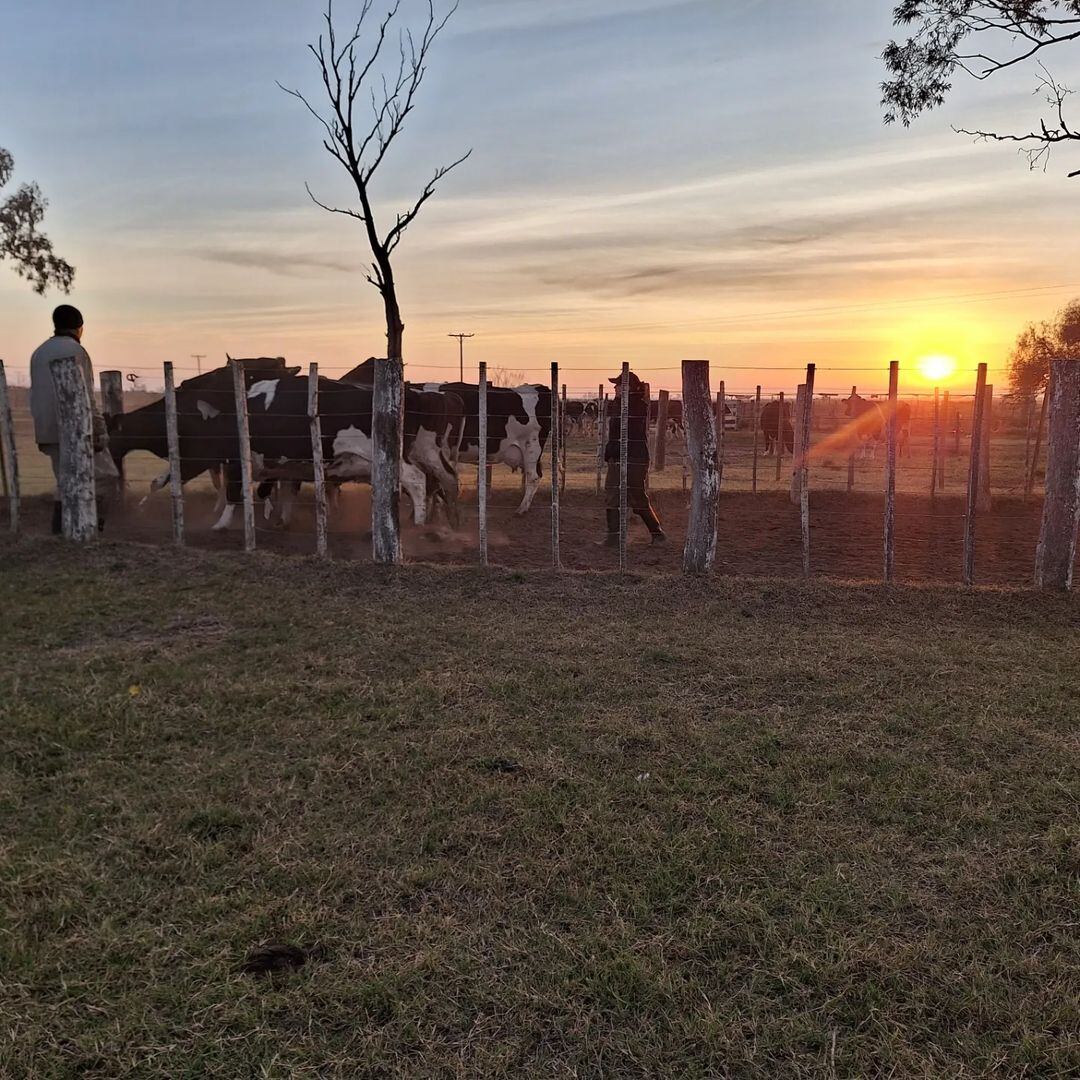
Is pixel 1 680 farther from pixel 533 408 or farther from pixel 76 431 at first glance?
pixel 533 408

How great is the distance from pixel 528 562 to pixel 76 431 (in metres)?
4.78

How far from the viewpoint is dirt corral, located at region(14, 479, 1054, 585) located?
8.37 metres

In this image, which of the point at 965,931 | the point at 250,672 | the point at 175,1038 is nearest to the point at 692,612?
the point at 250,672

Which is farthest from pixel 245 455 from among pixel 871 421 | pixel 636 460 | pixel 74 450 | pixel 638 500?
pixel 871 421

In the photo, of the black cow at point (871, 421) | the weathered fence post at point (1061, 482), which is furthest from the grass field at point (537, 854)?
the black cow at point (871, 421)

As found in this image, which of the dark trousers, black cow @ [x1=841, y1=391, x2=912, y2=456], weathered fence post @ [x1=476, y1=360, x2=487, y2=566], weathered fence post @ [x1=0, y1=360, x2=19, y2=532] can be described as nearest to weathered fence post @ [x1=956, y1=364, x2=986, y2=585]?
the dark trousers

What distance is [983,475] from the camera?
40.4 ft

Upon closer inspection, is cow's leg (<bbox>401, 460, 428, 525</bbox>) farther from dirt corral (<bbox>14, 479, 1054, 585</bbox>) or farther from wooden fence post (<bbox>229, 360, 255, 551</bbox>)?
wooden fence post (<bbox>229, 360, 255, 551</bbox>)

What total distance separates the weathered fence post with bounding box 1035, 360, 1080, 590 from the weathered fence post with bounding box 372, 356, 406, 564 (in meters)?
5.67

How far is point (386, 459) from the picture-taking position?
7.84 m

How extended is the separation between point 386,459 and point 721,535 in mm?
4405

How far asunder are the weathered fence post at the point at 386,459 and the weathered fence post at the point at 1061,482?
223 inches

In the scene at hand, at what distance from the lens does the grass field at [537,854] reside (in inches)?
85.8

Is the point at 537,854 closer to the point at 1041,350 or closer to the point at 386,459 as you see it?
the point at 386,459
